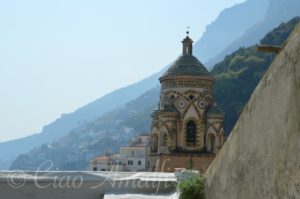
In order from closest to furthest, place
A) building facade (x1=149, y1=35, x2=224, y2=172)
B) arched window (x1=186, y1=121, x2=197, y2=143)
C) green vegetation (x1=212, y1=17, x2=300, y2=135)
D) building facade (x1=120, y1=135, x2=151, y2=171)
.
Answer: building facade (x1=149, y1=35, x2=224, y2=172), arched window (x1=186, y1=121, x2=197, y2=143), green vegetation (x1=212, y1=17, x2=300, y2=135), building facade (x1=120, y1=135, x2=151, y2=171)

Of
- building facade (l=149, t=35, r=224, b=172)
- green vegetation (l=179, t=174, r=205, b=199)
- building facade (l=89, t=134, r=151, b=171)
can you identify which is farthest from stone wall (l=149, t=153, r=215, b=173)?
building facade (l=89, t=134, r=151, b=171)

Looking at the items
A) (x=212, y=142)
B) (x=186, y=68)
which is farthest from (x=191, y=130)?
(x=186, y=68)

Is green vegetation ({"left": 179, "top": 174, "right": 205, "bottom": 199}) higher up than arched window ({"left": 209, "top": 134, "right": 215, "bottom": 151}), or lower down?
lower down

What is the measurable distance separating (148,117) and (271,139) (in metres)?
155

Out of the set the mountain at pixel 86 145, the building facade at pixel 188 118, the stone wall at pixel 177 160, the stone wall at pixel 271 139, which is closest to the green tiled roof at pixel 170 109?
the building facade at pixel 188 118

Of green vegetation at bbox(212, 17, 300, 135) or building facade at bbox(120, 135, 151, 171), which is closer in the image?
green vegetation at bbox(212, 17, 300, 135)

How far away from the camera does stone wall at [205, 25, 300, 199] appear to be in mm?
4641

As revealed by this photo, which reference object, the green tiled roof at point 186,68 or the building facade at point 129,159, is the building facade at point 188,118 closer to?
the green tiled roof at point 186,68

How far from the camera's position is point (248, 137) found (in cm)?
593

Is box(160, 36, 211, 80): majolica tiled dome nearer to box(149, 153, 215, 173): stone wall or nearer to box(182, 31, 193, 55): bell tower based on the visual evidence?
box(182, 31, 193, 55): bell tower

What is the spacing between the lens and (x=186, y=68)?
25.0 meters

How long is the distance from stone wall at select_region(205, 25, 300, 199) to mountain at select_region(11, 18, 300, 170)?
23.9 m

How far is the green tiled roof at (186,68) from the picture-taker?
24766mm

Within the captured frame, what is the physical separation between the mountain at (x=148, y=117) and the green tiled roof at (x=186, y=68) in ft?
20.3
